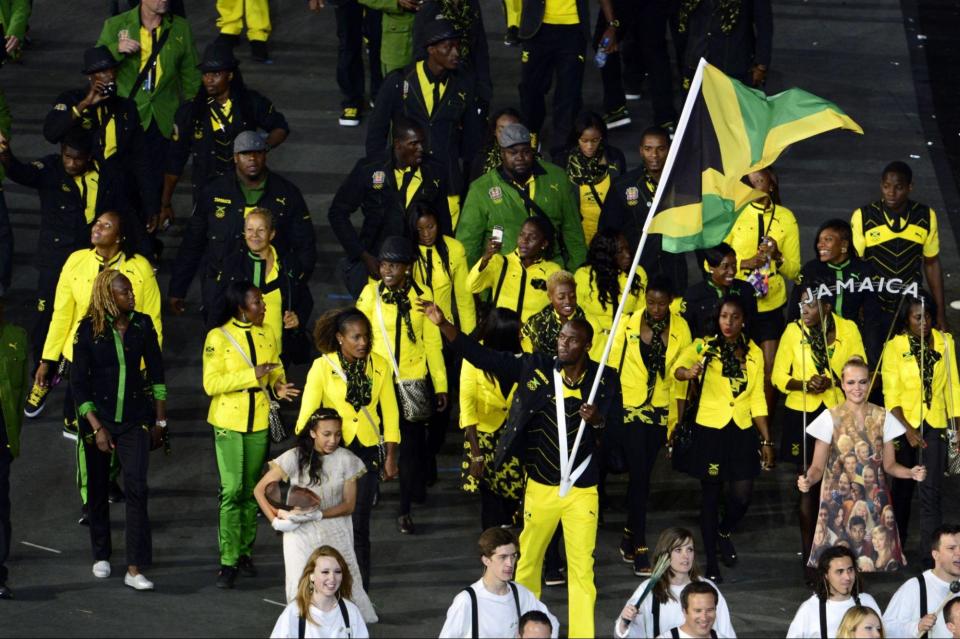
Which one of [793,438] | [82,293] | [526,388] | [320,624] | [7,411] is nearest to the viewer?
[320,624]

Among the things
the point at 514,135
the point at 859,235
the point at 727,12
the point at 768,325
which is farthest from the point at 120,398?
the point at 727,12

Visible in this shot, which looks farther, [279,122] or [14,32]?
[14,32]

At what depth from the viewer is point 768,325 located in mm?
14984

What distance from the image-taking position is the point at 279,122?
1572 cm

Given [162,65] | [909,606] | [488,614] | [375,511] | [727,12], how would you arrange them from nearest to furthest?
[488,614]
[909,606]
[375,511]
[162,65]
[727,12]

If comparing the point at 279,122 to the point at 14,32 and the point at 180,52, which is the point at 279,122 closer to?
the point at 180,52

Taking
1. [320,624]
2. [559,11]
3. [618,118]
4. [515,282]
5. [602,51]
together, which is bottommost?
[320,624]

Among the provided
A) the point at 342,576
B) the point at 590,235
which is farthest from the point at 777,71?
the point at 342,576

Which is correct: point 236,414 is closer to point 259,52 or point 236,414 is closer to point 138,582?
point 138,582

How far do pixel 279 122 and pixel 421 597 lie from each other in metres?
4.36

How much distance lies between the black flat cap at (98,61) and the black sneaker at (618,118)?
17.5 ft

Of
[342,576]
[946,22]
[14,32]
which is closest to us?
[342,576]

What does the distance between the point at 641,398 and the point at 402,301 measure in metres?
1.72

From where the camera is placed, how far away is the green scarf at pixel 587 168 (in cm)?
1538
